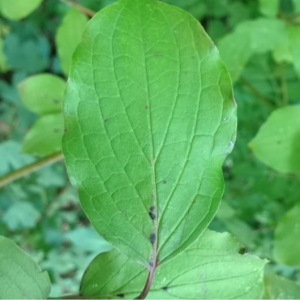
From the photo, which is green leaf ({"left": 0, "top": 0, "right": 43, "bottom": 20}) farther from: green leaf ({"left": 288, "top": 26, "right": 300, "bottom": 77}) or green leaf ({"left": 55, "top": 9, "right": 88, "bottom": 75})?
green leaf ({"left": 288, "top": 26, "right": 300, "bottom": 77})

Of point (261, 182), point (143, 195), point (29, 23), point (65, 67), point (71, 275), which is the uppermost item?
point (143, 195)

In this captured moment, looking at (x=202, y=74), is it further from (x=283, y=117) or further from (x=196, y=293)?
(x=283, y=117)

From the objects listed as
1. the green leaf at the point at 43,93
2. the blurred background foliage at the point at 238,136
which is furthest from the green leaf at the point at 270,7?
the green leaf at the point at 43,93

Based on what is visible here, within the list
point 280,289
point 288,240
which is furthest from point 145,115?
point 288,240

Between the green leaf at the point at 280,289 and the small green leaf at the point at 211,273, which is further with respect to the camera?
the green leaf at the point at 280,289

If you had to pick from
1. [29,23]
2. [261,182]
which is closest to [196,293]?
[261,182]

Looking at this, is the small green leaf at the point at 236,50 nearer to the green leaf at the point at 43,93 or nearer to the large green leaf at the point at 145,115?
the green leaf at the point at 43,93
